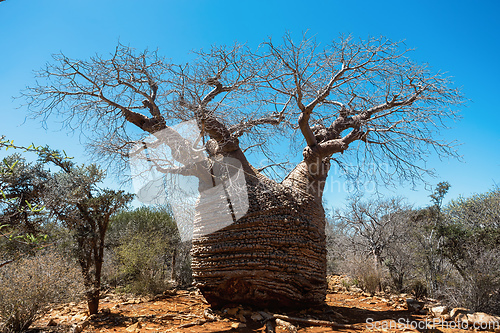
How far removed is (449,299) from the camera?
5020 millimetres

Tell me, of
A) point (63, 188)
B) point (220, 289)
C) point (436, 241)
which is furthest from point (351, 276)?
point (63, 188)

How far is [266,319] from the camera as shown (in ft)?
14.8

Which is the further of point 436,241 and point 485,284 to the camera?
point 436,241

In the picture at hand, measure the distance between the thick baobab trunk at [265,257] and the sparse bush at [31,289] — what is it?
1.95m

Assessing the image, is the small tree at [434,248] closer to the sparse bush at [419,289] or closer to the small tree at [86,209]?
the sparse bush at [419,289]

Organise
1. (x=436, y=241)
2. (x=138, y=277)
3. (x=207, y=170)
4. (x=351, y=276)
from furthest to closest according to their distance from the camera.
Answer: (x=351, y=276) < (x=138, y=277) < (x=436, y=241) < (x=207, y=170)

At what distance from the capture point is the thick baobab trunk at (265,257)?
188 inches

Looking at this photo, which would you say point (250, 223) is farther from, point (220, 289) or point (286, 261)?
point (220, 289)

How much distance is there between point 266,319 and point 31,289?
3329mm

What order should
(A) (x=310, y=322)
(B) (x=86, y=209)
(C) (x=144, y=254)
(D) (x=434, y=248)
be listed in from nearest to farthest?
(A) (x=310, y=322), (B) (x=86, y=209), (D) (x=434, y=248), (C) (x=144, y=254)

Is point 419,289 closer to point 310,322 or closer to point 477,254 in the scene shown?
point 477,254

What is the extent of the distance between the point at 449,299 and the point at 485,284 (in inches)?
22.9

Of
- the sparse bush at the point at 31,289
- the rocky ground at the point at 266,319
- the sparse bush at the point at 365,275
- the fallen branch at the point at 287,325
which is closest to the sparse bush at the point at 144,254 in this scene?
the rocky ground at the point at 266,319

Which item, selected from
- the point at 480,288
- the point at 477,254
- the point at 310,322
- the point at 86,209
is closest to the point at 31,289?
the point at 86,209
